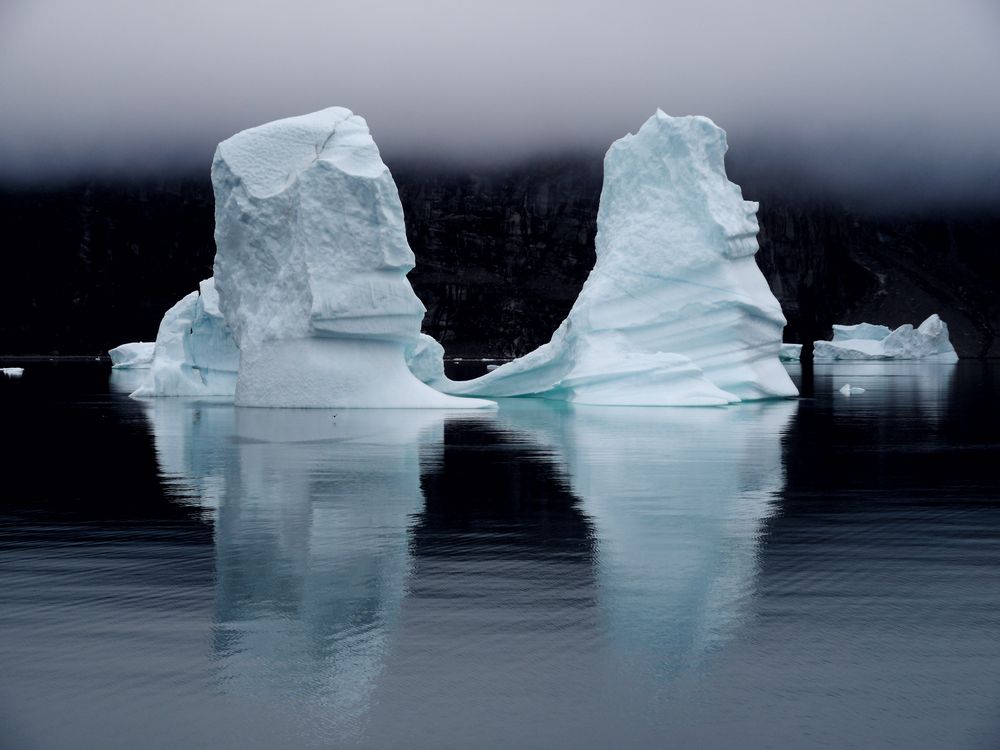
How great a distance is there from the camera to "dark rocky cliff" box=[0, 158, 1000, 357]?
327 feet

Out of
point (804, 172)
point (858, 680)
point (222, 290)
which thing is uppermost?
point (804, 172)

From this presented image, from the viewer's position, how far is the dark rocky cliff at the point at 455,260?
3930 inches

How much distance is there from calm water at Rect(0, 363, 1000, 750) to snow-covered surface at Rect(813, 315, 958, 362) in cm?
6166

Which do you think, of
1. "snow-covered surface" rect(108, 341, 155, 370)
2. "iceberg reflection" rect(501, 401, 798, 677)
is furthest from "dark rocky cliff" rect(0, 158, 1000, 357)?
"iceberg reflection" rect(501, 401, 798, 677)

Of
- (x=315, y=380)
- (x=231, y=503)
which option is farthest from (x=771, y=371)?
(x=231, y=503)

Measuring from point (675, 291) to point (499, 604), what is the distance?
20669mm

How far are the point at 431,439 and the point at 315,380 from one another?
22.0 feet

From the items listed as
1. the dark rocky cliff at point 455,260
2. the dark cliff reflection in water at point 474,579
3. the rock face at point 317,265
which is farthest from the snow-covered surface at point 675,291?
the dark rocky cliff at point 455,260

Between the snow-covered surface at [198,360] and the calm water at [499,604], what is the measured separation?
54.5 ft

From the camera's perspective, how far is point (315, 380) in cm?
2192

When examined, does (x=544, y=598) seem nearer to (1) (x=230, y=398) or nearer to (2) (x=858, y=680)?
(2) (x=858, y=680)

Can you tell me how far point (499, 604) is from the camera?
5.79 metres

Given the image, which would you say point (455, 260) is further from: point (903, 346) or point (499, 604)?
point (499, 604)

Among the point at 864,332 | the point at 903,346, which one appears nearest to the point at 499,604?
the point at 903,346
